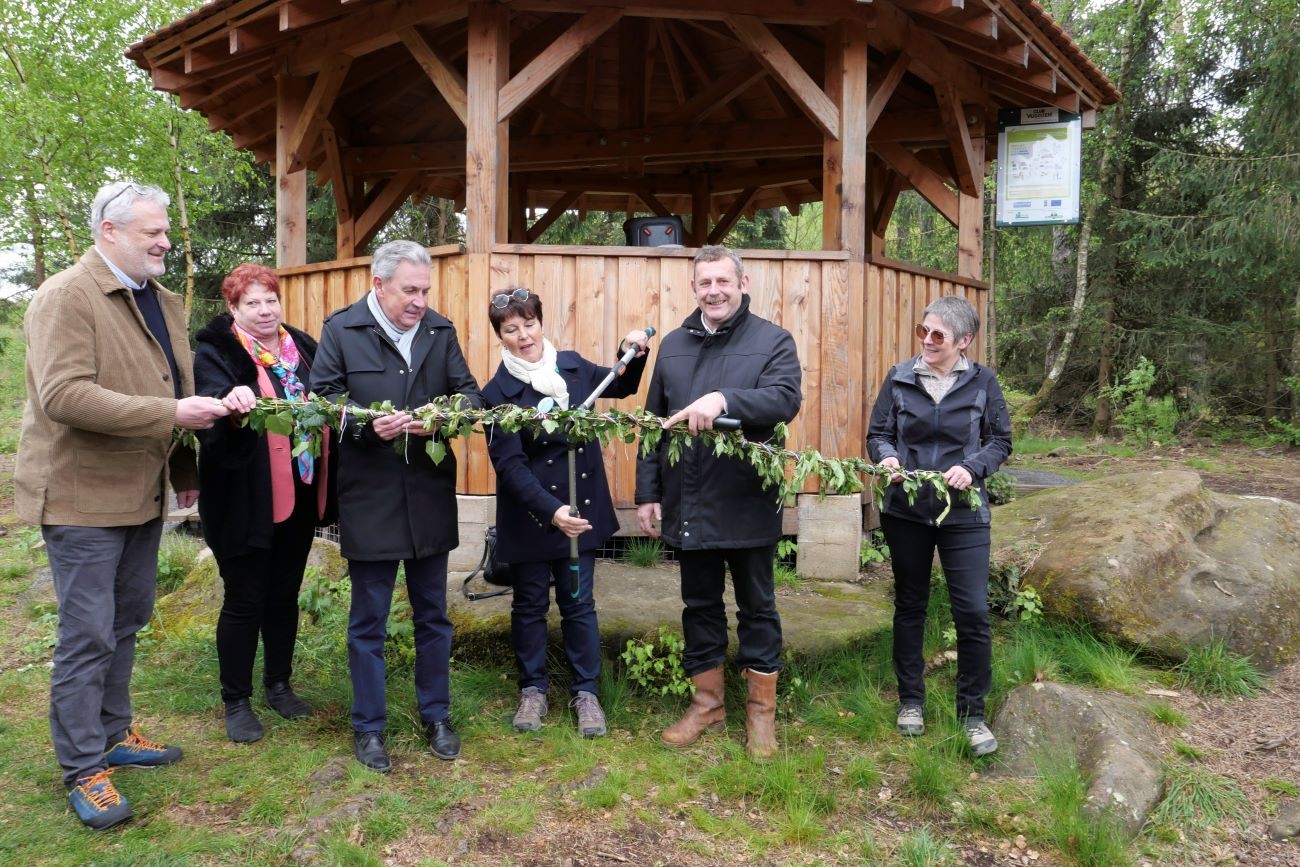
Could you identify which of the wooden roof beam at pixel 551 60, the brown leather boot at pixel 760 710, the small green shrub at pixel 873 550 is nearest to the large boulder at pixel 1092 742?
the brown leather boot at pixel 760 710

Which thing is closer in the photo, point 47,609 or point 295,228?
point 47,609

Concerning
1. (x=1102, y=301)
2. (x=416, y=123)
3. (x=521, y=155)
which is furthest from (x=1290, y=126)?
(x=416, y=123)

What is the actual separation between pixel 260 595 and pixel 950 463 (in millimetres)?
2977

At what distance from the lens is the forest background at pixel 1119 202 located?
11.7 metres

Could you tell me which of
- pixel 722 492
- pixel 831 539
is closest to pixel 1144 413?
pixel 831 539

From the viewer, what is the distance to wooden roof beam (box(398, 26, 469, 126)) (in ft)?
18.4

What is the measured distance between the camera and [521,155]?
9.70 metres

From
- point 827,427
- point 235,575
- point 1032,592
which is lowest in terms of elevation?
point 1032,592

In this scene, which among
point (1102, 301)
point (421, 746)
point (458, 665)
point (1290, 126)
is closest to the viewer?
point (421, 746)

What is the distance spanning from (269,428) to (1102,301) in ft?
45.1

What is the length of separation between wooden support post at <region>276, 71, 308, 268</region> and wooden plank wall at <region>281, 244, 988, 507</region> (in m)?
1.27

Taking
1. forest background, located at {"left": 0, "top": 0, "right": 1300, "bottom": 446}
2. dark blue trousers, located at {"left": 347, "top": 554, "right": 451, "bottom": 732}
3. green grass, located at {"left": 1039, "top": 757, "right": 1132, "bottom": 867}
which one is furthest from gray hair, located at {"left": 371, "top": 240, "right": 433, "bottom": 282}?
forest background, located at {"left": 0, "top": 0, "right": 1300, "bottom": 446}

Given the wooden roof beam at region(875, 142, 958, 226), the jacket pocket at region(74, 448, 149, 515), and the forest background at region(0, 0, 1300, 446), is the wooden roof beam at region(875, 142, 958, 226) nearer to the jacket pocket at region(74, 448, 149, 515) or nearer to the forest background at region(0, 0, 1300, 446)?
the forest background at region(0, 0, 1300, 446)

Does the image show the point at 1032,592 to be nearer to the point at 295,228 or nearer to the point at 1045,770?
the point at 1045,770
